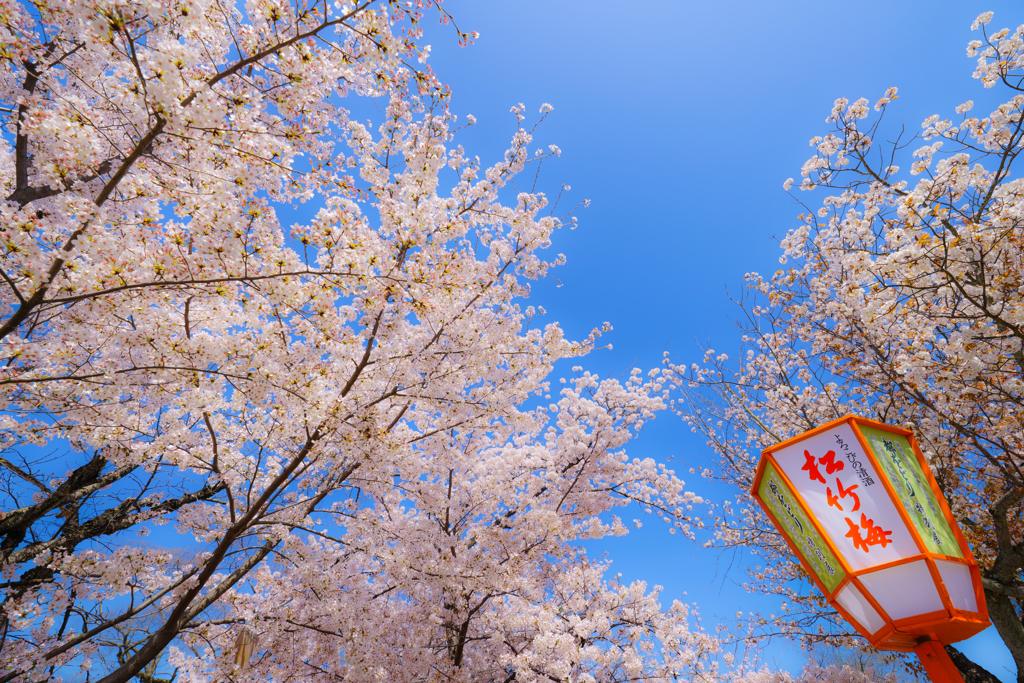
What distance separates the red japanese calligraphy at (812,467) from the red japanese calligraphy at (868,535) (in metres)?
0.24

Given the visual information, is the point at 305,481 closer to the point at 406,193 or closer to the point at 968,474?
the point at 406,193

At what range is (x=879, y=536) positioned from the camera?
7.14 feet

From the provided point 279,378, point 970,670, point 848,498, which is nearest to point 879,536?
point 848,498

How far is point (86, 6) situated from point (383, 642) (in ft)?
28.3

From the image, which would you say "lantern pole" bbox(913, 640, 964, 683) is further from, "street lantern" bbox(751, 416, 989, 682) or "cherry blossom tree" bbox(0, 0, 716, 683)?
"cherry blossom tree" bbox(0, 0, 716, 683)

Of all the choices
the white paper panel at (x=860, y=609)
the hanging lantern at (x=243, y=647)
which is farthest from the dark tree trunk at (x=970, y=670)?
the hanging lantern at (x=243, y=647)

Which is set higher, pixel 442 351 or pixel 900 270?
pixel 442 351

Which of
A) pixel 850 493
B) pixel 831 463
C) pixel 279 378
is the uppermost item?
pixel 279 378

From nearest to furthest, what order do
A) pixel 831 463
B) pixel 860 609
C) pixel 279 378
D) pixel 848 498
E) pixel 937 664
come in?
1. pixel 937 664
2. pixel 860 609
3. pixel 848 498
4. pixel 831 463
5. pixel 279 378

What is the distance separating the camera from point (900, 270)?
4.98 m

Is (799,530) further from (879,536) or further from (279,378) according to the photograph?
(279,378)

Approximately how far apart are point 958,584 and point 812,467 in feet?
2.46

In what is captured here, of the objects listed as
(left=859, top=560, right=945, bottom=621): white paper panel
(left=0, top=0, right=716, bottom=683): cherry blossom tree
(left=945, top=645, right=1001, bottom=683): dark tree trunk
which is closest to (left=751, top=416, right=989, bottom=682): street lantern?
(left=859, top=560, right=945, bottom=621): white paper panel

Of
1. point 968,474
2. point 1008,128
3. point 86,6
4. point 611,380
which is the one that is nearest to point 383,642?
point 611,380
